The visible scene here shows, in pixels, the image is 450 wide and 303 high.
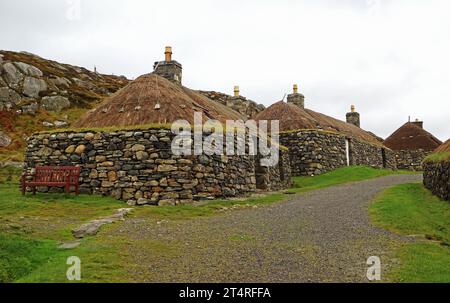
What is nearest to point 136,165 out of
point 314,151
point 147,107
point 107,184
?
point 107,184

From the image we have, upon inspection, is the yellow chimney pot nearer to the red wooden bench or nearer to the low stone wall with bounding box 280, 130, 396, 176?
the red wooden bench

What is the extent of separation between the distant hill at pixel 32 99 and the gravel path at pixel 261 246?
19.4 m

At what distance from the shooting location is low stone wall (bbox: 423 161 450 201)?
1412 centimetres

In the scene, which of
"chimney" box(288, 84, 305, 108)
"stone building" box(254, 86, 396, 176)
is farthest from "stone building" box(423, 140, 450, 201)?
"chimney" box(288, 84, 305, 108)

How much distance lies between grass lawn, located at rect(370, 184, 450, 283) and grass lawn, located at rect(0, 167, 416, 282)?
3.61 m

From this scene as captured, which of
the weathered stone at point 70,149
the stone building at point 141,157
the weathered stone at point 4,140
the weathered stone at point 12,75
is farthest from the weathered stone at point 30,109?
the weathered stone at point 70,149

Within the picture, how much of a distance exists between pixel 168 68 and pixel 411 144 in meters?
32.1

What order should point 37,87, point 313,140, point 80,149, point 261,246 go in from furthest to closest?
point 37,87, point 313,140, point 80,149, point 261,246

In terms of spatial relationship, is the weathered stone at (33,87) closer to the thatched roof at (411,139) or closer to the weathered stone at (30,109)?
the weathered stone at (30,109)

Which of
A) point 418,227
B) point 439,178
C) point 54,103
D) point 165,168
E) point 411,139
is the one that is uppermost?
point 54,103

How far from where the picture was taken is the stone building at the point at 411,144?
139ft

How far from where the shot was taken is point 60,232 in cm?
995

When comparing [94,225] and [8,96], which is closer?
[94,225]

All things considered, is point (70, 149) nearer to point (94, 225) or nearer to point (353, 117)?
point (94, 225)
